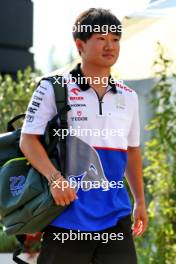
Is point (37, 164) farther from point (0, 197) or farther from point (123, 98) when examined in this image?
point (123, 98)

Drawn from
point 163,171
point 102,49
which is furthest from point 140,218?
point 163,171

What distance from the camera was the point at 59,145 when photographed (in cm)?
322

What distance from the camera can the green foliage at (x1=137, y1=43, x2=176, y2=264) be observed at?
539cm

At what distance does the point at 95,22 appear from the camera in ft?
10.8

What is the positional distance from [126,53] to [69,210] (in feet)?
8.08

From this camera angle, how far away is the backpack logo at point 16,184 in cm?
321

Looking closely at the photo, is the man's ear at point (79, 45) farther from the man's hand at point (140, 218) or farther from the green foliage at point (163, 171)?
the green foliage at point (163, 171)

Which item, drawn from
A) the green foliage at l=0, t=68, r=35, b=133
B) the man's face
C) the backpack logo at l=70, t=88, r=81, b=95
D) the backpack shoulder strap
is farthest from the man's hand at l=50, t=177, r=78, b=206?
the green foliage at l=0, t=68, r=35, b=133

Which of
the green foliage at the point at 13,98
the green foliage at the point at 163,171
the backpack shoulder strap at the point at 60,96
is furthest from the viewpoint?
the green foliage at the point at 13,98

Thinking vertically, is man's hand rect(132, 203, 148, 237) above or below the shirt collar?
below

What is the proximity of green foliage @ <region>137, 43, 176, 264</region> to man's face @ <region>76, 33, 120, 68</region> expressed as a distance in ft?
6.81

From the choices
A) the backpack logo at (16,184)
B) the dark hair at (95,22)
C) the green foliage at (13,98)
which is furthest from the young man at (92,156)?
Result: the green foliage at (13,98)

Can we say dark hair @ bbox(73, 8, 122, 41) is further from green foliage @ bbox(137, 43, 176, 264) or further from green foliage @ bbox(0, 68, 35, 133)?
green foliage @ bbox(0, 68, 35, 133)

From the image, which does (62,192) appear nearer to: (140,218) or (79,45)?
(140,218)
